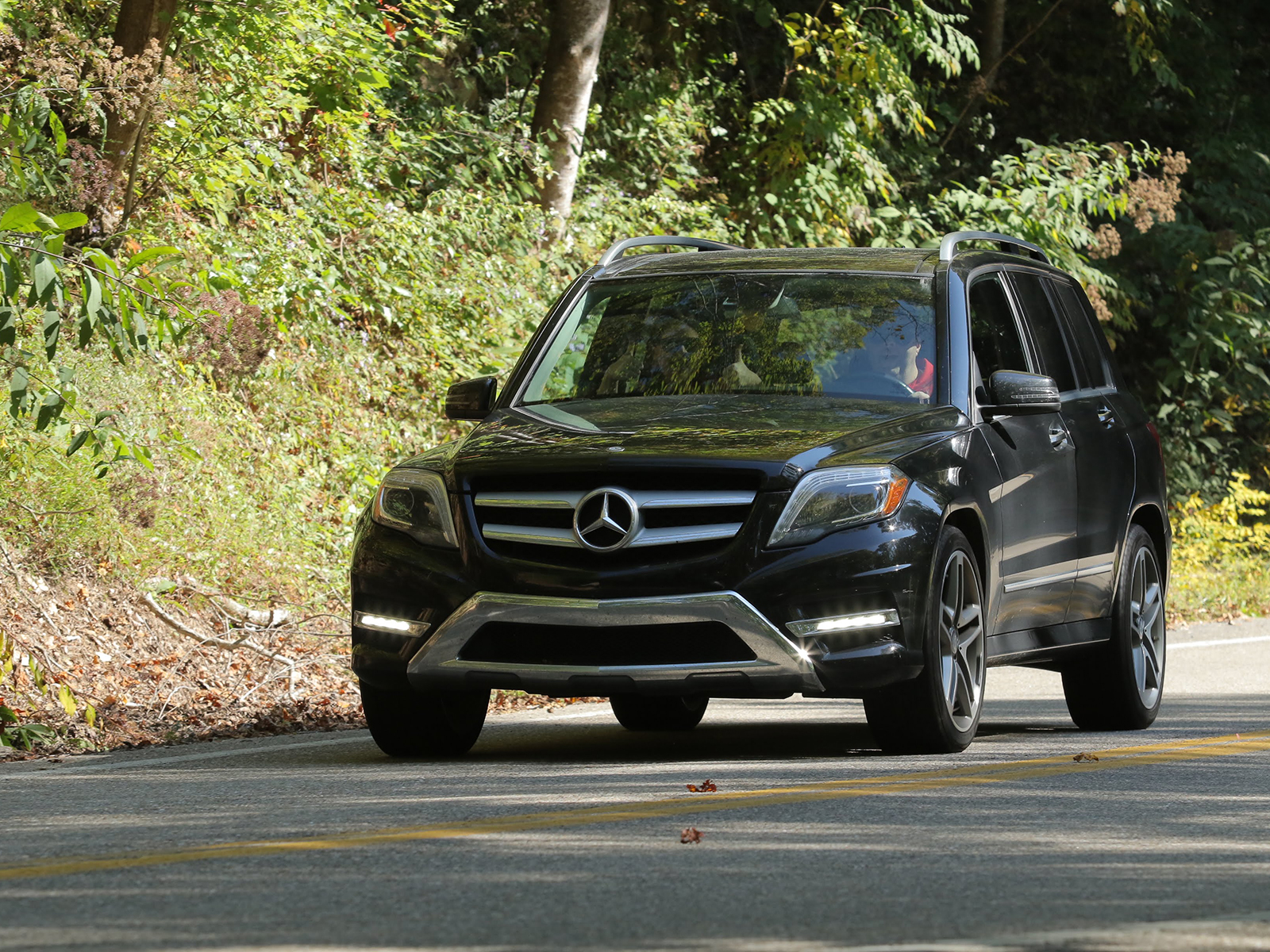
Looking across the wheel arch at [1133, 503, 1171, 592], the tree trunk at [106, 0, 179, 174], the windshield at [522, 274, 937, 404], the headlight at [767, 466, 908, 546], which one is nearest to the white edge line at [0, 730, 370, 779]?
the windshield at [522, 274, 937, 404]

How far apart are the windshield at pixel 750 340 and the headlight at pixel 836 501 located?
0.91 meters

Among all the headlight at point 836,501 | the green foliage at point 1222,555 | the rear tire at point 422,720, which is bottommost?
the green foliage at point 1222,555

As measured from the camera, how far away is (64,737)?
Answer: 906 cm

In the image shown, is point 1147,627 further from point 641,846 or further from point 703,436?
point 641,846

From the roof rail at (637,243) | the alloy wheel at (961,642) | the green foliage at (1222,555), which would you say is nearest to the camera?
the alloy wheel at (961,642)

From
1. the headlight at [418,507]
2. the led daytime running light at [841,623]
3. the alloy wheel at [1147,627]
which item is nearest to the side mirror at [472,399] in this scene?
the headlight at [418,507]

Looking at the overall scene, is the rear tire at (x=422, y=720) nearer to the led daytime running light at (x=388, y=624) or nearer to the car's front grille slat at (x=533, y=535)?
the led daytime running light at (x=388, y=624)

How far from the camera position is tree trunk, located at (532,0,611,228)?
18859 millimetres

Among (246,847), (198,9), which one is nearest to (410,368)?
(198,9)

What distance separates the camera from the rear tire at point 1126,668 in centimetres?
995

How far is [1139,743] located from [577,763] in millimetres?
2684

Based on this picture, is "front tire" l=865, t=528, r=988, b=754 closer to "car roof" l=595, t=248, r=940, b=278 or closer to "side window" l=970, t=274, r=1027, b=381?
"side window" l=970, t=274, r=1027, b=381

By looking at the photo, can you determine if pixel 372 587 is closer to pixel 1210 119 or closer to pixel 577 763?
pixel 577 763

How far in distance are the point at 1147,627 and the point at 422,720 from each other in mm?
4028
